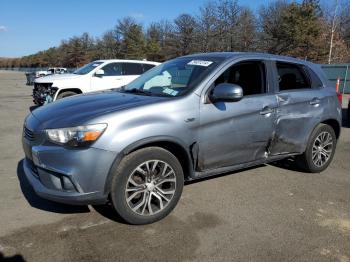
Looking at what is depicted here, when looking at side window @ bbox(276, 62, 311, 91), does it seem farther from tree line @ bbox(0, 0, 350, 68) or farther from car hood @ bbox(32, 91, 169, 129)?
tree line @ bbox(0, 0, 350, 68)

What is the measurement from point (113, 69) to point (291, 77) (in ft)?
28.5

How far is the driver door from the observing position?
4.19 meters

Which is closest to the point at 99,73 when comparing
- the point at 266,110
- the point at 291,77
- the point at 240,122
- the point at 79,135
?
the point at 291,77

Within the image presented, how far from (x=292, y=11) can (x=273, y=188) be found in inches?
1626

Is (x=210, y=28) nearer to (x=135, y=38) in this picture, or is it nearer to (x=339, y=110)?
(x=135, y=38)

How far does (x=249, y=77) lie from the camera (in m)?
4.86

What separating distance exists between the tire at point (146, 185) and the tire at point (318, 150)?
239cm

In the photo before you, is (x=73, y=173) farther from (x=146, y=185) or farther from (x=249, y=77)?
(x=249, y=77)

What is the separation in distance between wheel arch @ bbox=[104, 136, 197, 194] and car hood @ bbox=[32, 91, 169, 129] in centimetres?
40

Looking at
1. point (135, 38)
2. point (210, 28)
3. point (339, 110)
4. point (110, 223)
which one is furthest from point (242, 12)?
point (110, 223)

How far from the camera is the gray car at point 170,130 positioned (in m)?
3.50

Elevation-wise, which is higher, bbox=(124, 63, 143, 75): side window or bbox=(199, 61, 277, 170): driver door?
bbox=(124, 63, 143, 75): side window

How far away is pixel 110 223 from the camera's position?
12.7 ft

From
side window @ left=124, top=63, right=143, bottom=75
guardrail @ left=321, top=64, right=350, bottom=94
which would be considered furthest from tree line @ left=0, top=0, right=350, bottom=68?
side window @ left=124, top=63, right=143, bottom=75
